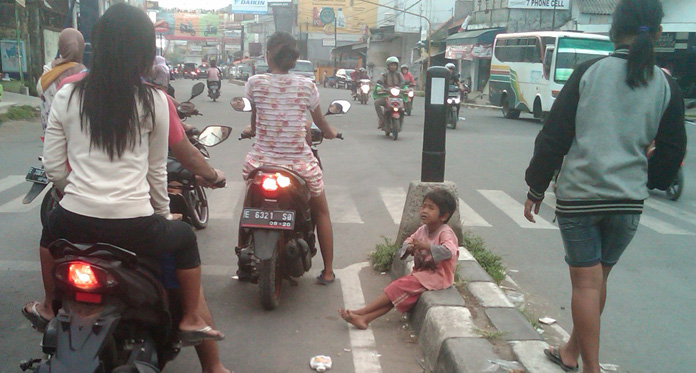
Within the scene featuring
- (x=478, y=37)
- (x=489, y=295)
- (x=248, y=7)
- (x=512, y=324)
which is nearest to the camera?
(x=512, y=324)

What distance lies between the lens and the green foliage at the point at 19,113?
15.9 meters

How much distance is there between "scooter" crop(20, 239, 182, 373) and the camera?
2.38 meters

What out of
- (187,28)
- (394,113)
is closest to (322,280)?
(394,113)

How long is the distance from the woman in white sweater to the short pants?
180cm

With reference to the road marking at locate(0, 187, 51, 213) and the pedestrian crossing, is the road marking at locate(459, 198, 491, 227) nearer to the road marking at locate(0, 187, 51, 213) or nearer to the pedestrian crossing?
the pedestrian crossing

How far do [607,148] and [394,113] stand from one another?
11.8 metres

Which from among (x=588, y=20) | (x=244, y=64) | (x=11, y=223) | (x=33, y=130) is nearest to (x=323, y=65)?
(x=244, y=64)

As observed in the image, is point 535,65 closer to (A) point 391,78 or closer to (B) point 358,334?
(A) point 391,78

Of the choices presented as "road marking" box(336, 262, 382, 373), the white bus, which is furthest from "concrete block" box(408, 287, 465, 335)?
the white bus

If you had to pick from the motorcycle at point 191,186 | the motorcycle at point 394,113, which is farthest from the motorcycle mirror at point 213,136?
the motorcycle at point 394,113

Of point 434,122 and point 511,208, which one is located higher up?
point 434,122

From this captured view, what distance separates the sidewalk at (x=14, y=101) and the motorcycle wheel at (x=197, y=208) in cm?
1185

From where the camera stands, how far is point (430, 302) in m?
4.07

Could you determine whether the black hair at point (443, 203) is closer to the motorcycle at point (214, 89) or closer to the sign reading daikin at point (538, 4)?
the motorcycle at point (214, 89)
